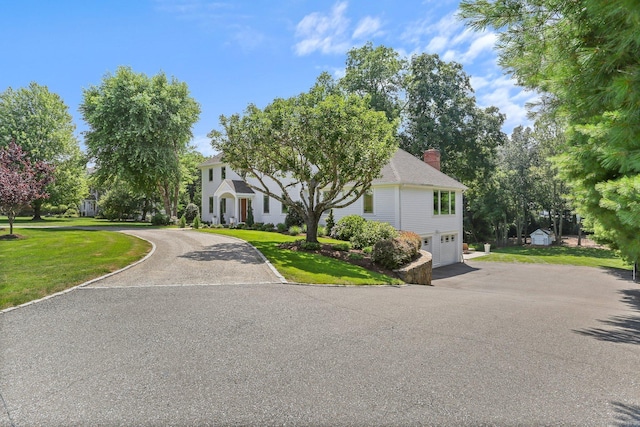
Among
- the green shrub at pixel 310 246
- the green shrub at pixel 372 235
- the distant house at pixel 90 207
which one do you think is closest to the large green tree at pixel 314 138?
the green shrub at pixel 310 246

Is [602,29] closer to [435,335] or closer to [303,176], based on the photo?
[435,335]

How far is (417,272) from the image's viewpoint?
14.0 metres

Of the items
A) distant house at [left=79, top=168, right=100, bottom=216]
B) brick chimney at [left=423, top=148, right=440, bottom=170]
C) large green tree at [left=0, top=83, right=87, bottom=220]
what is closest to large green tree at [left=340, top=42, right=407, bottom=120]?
brick chimney at [left=423, top=148, right=440, bottom=170]

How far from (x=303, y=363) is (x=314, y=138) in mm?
11542

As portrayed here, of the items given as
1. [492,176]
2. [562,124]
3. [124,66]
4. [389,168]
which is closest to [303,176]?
[389,168]

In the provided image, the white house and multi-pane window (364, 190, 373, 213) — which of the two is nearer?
the white house

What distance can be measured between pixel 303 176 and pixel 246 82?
15.6 feet

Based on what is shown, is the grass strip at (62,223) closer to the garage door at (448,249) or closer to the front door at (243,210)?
the front door at (243,210)

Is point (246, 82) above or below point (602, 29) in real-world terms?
above

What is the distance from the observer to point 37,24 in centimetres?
564

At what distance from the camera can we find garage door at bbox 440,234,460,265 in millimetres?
23203

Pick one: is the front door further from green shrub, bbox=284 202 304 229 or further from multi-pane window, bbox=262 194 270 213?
green shrub, bbox=284 202 304 229

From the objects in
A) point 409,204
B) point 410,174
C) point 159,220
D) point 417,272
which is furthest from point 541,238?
point 159,220

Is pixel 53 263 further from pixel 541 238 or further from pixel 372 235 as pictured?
pixel 541 238
